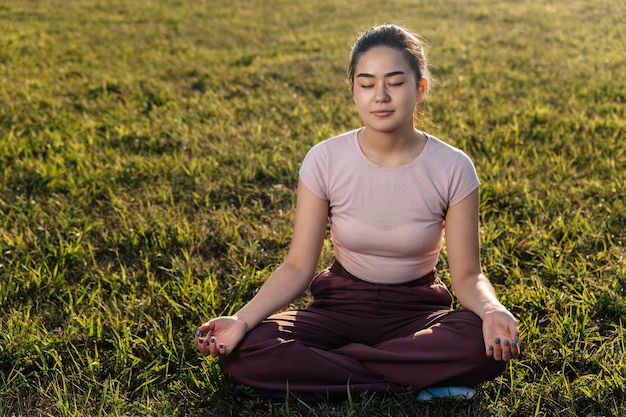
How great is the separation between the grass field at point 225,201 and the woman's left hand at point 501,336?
0.29 metres

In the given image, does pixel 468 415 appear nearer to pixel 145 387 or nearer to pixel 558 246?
pixel 145 387

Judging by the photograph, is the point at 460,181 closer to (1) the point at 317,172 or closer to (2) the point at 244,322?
(1) the point at 317,172

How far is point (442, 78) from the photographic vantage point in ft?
25.5

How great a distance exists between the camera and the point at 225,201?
15.4ft

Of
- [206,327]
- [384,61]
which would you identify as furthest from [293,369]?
[384,61]

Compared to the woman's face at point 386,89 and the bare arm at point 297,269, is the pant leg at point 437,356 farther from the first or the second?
the woman's face at point 386,89

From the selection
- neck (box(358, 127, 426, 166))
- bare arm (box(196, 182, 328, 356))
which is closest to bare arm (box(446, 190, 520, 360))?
neck (box(358, 127, 426, 166))

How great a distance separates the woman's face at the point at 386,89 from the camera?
278 centimetres

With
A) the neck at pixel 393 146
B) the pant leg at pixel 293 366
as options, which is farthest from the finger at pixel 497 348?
the neck at pixel 393 146

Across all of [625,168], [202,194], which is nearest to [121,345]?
[202,194]

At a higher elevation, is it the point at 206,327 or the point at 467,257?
the point at 467,257

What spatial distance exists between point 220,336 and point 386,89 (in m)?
1.14

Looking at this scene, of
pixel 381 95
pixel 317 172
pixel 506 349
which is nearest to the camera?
pixel 506 349

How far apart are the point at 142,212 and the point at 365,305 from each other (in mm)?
2004
